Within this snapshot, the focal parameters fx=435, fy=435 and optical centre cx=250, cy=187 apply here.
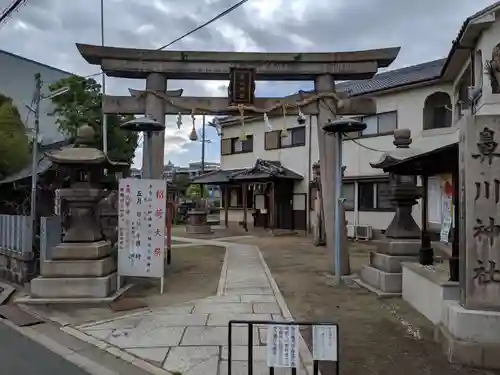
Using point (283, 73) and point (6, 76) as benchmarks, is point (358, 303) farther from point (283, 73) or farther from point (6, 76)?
point (6, 76)

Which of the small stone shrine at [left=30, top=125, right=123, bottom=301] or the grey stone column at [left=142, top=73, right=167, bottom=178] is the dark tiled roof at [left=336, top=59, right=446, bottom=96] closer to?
the grey stone column at [left=142, top=73, right=167, bottom=178]

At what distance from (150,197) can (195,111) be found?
2927mm

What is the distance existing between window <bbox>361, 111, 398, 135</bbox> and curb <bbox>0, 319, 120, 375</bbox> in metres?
16.3

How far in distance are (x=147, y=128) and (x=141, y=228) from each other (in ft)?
7.77

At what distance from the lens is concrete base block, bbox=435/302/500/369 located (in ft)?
16.4

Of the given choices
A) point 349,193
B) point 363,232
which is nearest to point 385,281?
point 363,232

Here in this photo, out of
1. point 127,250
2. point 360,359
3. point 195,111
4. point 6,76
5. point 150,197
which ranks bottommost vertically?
point 360,359

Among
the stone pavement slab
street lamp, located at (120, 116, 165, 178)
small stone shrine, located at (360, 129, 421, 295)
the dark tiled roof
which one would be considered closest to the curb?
the stone pavement slab

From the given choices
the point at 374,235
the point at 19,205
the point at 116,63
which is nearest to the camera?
the point at 116,63

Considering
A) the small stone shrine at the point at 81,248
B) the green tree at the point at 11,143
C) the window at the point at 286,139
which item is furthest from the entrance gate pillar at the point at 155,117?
the window at the point at 286,139

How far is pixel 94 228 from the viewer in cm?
895

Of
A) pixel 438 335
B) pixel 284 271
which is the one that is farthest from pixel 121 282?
pixel 438 335

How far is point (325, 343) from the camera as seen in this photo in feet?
12.9

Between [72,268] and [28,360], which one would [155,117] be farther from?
[28,360]
